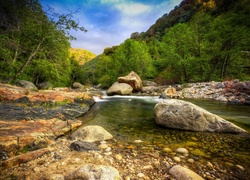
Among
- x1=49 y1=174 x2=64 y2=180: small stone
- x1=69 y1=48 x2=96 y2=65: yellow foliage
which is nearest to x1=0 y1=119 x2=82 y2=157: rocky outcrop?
x1=49 y1=174 x2=64 y2=180: small stone

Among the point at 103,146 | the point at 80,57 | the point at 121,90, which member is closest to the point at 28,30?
the point at 103,146

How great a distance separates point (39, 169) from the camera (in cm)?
200

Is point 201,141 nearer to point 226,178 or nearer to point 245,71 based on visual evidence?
point 226,178

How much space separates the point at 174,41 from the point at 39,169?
20.7 m

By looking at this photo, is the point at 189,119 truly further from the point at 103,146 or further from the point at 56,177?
the point at 56,177

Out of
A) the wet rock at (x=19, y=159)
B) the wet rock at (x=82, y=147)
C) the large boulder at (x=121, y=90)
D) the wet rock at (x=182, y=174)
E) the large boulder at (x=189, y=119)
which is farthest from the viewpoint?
the large boulder at (x=121, y=90)

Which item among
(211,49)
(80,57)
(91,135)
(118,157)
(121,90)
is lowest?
(118,157)

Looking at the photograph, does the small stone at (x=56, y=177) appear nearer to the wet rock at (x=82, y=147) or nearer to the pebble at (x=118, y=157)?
the wet rock at (x=82, y=147)

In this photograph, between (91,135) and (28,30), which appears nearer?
(91,135)

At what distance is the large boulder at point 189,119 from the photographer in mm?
3746

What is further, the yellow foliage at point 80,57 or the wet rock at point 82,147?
the yellow foliage at point 80,57

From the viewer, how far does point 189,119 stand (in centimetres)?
400

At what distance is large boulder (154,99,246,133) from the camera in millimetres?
3746

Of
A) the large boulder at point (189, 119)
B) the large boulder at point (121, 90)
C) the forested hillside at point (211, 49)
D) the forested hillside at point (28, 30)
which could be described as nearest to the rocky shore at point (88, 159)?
the large boulder at point (189, 119)
